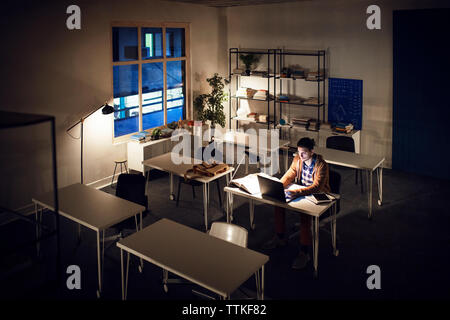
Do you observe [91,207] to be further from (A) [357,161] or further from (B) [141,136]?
(A) [357,161]

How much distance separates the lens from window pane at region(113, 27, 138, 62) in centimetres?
798

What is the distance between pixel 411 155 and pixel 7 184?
6.66m

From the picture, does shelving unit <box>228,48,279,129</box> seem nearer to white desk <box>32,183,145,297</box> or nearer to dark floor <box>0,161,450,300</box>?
dark floor <box>0,161,450,300</box>

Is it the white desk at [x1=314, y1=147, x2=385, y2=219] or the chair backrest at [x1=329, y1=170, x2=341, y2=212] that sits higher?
the white desk at [x1=314, y1=147, x2=385, y2=219]

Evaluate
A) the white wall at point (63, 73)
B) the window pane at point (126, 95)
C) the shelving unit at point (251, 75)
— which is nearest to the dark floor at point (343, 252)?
the white wall at point (63, 73)

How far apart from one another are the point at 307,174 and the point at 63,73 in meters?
4.04

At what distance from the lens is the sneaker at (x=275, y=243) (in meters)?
5.57

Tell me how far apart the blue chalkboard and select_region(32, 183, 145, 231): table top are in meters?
5.09

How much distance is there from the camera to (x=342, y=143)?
7176 millimetres

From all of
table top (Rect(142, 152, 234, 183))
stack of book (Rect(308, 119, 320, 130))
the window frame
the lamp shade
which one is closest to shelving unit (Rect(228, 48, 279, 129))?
stack of book (Rect(308, 119, 320, 130))

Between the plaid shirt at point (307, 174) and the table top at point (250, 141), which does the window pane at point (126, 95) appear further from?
the plaid shirt at point (307, 174)

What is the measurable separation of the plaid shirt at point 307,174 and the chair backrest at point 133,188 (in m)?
1.96

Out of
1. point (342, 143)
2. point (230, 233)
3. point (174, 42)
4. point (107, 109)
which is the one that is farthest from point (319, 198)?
point (174, 42)
